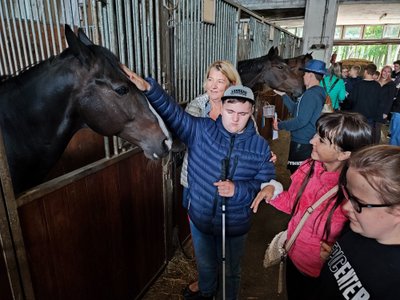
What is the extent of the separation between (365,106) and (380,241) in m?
5.61

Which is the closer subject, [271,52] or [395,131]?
[271,52]

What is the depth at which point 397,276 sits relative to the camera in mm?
748

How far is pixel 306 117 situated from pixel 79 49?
2.33 m

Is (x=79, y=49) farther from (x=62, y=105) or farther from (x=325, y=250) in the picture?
(x=325, y=250)

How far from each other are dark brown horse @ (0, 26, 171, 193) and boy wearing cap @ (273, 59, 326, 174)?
1894mm

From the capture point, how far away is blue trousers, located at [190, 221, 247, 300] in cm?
181

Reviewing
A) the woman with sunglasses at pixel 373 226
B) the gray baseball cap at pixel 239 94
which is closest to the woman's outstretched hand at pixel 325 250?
the woman with sunglasses at pixel 373 226

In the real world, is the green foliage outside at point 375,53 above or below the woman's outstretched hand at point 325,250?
above

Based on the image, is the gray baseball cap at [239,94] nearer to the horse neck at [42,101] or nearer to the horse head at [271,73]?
the horse neck at [42,101]

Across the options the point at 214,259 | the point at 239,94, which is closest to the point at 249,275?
the point at 214,259

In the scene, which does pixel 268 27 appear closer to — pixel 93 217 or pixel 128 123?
pixel 128 123

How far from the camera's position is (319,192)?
1.43 m

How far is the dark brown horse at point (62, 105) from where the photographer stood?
1.49 meters

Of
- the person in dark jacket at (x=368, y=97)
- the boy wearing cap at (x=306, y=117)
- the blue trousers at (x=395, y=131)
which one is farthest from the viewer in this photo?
the person in dark jacket at (x=368, y=97)
